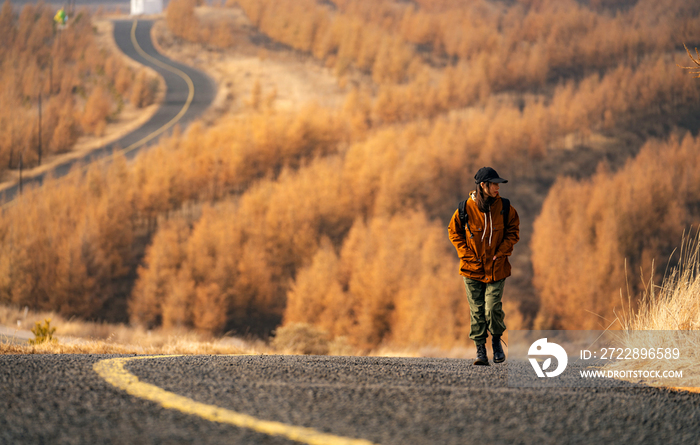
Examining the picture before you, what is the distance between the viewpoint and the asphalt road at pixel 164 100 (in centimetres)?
3853

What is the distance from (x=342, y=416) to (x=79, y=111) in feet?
154

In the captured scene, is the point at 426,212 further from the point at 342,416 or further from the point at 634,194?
the point at 342,416

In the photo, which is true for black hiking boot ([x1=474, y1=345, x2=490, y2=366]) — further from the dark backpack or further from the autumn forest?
the autumn forest

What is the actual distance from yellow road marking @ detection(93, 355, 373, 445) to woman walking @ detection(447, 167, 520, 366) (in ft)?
7.79

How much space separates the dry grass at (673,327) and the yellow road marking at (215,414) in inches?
102

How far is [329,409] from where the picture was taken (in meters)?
2.66

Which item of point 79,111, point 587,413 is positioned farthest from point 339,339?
point 79,111

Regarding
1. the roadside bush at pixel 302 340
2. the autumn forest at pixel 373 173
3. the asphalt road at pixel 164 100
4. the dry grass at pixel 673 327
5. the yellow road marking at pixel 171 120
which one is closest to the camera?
the dry grass at pixel 673 327

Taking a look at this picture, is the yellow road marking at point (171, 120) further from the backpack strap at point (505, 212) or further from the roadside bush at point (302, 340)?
the backpack strap at point (505, 212)

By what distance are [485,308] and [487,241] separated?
59 cm

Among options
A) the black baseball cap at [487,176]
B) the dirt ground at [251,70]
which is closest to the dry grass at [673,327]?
the black baseball cap at [487,176]

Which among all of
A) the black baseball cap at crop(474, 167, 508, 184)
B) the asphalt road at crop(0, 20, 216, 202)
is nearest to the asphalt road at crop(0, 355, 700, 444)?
the black baseball cap at crop(474, 167, 508, 184)

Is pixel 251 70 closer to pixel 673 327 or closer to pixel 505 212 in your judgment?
pixel 505 212

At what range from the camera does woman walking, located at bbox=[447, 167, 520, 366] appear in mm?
4320
